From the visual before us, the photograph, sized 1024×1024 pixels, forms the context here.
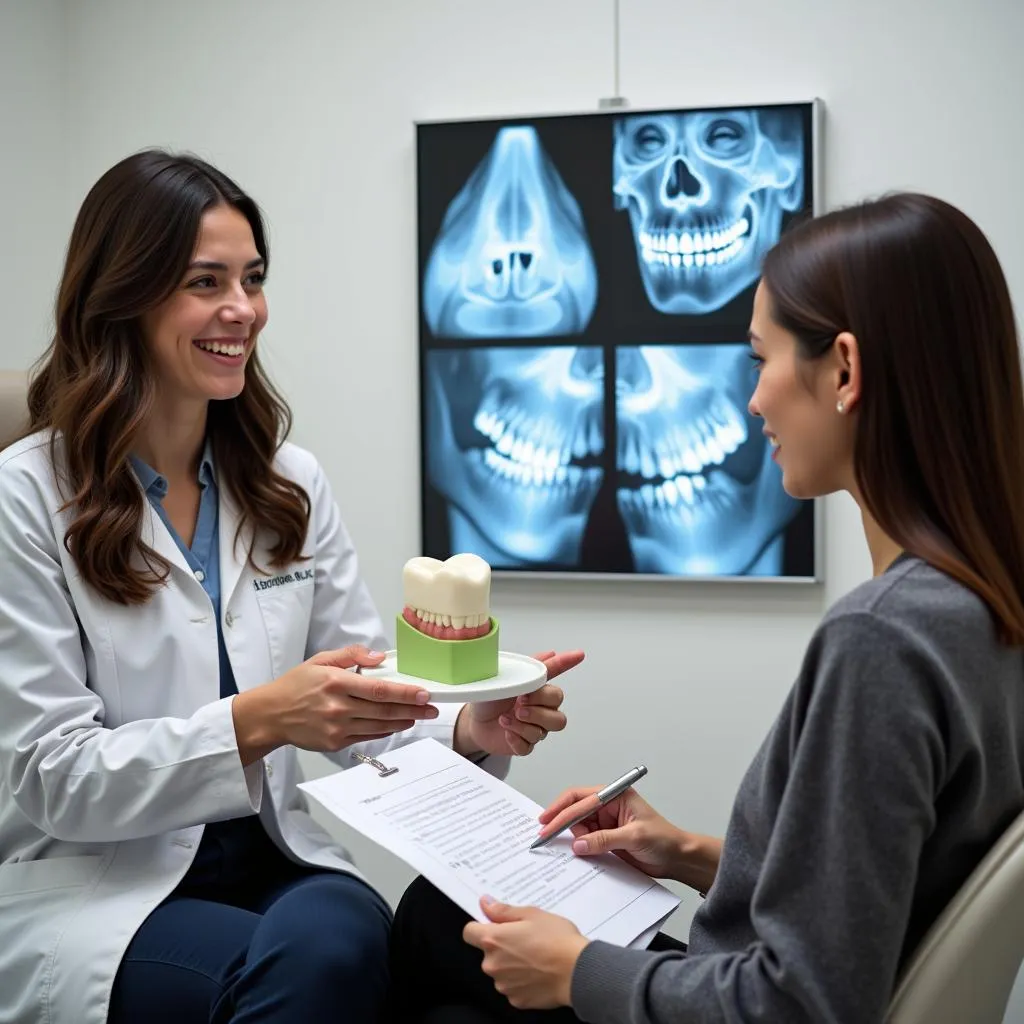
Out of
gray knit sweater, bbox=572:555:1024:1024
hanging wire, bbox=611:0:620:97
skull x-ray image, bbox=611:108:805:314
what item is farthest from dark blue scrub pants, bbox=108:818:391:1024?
hanging wire, bbox=611:0:620:97

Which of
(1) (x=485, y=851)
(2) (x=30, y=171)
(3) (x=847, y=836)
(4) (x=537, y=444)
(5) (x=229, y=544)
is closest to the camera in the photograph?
(3) (x=847, y=836)

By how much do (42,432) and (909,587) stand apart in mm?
1226

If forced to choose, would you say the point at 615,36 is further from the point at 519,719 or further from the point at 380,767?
the point at 380,767

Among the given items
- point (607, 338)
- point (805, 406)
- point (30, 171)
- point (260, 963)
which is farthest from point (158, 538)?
point (30, 171)

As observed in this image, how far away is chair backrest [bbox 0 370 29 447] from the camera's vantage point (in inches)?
70.6

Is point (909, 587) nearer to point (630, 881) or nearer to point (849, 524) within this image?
point (630, 881)

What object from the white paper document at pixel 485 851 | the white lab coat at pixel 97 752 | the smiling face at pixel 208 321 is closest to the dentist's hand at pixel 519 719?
the white paper document at pixel 485 851

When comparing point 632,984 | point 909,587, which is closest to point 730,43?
point 909,587

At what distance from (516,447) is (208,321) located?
3.35ft

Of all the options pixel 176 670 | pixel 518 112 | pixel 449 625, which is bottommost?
pixel 176 670

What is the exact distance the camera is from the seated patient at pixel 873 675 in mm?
886

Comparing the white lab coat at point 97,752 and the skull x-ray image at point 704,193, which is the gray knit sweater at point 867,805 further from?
the skull x-ray image at point 704,193

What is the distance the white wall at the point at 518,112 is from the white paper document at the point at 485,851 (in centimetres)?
116

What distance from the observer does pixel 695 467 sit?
248cm
